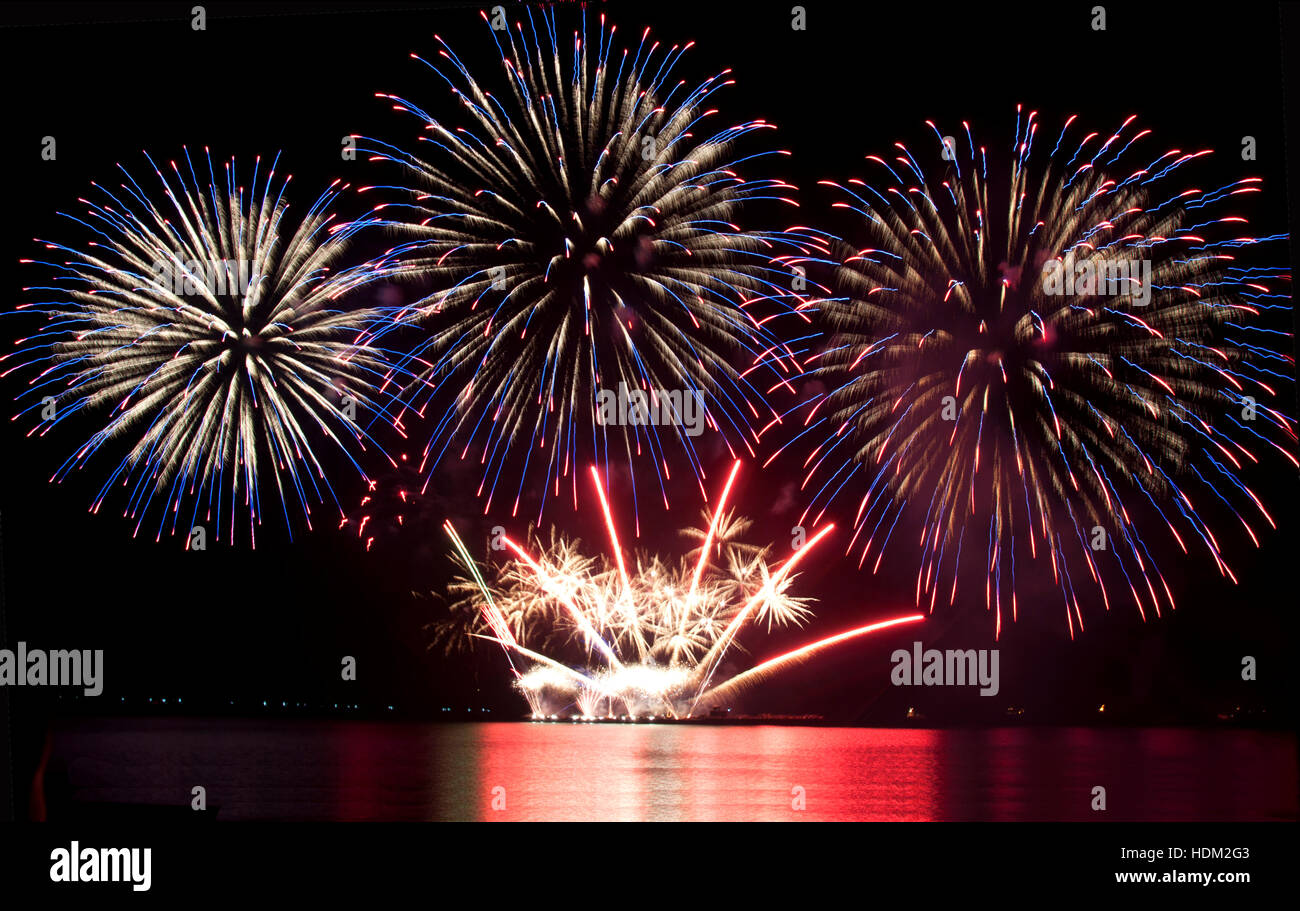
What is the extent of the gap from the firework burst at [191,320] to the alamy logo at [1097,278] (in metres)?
14.7

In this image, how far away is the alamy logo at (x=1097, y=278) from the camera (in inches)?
917

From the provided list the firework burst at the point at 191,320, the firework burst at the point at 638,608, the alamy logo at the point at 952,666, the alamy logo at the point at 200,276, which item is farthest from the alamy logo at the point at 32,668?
the alamy logo at the point at 952,666

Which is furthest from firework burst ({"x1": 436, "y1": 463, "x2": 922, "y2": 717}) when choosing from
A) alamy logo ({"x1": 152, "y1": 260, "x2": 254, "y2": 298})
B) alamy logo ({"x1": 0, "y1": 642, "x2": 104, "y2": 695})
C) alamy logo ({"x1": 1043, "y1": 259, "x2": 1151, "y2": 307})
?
alamy logo ({"x1": 0, "y1": 642, "x2": 104, "y2": 695})

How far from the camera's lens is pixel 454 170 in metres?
23.8

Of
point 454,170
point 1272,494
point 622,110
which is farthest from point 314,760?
point 1272,494

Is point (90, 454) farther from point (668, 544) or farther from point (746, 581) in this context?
point (746, 581)

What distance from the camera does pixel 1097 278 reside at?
23.4 metres
